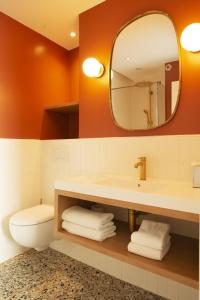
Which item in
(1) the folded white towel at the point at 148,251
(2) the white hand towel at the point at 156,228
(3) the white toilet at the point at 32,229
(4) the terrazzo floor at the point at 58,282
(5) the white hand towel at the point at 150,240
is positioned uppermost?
(2) the white hand towel at the point at 156,228

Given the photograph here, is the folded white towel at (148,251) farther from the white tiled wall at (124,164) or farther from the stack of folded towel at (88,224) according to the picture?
the white tiled wall at (124,164)

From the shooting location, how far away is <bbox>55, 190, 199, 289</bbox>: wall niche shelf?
3.37ft

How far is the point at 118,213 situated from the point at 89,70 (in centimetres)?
120

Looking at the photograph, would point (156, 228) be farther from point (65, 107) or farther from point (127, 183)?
point (65, 107)

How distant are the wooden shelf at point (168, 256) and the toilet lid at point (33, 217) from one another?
0.38 m

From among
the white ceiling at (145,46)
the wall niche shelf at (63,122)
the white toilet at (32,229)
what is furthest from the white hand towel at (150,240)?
the wall niche shelf at (63,122)

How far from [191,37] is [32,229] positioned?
Result: 176 cm

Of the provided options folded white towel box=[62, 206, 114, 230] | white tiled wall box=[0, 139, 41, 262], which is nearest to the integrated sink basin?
folded white towel box=[62, 206, 114, 230]

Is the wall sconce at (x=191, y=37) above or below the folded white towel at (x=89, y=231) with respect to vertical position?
above

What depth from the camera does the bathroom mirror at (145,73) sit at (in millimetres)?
1493

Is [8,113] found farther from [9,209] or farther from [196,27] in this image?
[196,27]

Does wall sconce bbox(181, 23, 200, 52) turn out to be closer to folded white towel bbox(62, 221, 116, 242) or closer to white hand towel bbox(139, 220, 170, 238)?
white hand towel bbox(139, 220, 170, 238)

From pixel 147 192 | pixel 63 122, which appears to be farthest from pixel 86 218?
pixel 63 122

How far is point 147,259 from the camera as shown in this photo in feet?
3.73
